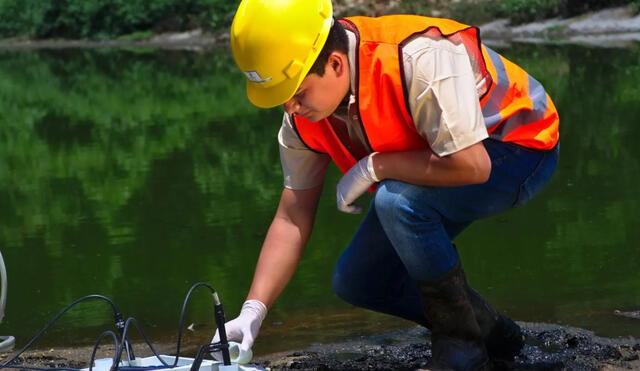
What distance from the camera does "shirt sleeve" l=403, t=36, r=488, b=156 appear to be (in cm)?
265

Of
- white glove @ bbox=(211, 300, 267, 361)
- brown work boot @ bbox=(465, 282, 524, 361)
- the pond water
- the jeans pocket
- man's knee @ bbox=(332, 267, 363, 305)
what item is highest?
the jeans pocket

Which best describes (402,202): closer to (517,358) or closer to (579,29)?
(517,358)

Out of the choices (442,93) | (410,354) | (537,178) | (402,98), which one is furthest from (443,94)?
(410,354)

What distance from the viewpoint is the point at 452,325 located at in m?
3.01

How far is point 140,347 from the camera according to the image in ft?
11.8

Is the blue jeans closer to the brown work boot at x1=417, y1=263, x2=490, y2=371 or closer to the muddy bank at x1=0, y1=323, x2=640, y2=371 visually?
the brown work boot at x1=417, y1=263, x2=490, y2=371

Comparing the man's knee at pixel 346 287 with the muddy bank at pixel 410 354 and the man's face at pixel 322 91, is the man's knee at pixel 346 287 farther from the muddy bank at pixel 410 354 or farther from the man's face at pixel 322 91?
the man's face at pixel 322 91

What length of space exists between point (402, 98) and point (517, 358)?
992mm

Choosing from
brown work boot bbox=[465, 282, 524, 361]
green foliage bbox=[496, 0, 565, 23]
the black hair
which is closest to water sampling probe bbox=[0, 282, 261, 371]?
the black hair

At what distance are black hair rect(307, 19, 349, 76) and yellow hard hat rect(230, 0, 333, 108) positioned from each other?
2 centimetres

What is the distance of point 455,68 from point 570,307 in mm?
1382

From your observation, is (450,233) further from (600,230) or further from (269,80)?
(600,230)

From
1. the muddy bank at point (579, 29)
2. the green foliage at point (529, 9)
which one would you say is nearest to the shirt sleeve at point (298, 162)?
the muddy bank at point (579, 29)

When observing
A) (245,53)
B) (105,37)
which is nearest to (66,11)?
(105,37)
